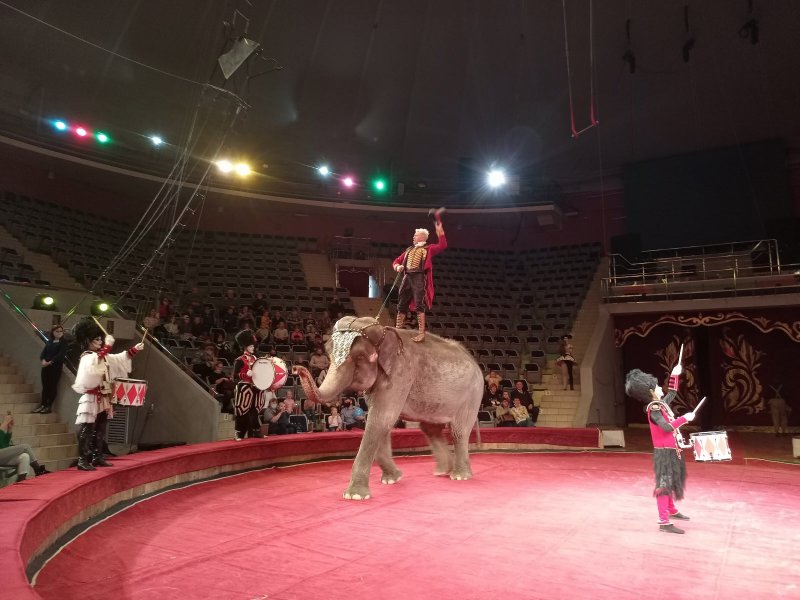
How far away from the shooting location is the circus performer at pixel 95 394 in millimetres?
5312

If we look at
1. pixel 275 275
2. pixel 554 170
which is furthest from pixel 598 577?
pixel 554 170

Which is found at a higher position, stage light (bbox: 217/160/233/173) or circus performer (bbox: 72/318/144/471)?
stage light (bbox: 217/160/233/173)

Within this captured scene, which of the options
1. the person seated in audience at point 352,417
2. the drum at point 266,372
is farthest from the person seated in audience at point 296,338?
the drum at point 266,372

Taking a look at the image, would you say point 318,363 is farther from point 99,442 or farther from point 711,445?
point 711,445

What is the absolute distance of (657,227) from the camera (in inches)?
810

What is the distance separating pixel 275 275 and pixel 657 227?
1409 cm

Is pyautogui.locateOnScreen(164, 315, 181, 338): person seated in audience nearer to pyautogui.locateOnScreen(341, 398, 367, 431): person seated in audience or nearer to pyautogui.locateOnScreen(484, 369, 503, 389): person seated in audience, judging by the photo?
pyautogui.locateOnScreen(341, 398, 367, 431): person seated in audience

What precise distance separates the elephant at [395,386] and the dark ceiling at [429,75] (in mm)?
12663

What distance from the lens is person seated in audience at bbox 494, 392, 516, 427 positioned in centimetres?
1170

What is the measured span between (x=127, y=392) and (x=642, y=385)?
5.06 metres

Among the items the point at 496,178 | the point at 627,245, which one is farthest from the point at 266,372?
the point at 496,178

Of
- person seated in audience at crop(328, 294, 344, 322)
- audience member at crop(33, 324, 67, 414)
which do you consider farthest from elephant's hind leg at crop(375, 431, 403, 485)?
person seated in audience at crop(328, 294, 344, 322)

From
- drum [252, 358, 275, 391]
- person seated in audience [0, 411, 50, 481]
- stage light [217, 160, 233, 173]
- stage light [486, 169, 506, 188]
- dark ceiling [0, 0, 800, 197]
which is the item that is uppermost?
dark ceiling [0, 0, 800, 197]

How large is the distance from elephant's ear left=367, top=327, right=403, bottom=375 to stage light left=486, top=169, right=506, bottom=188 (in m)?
16.9
